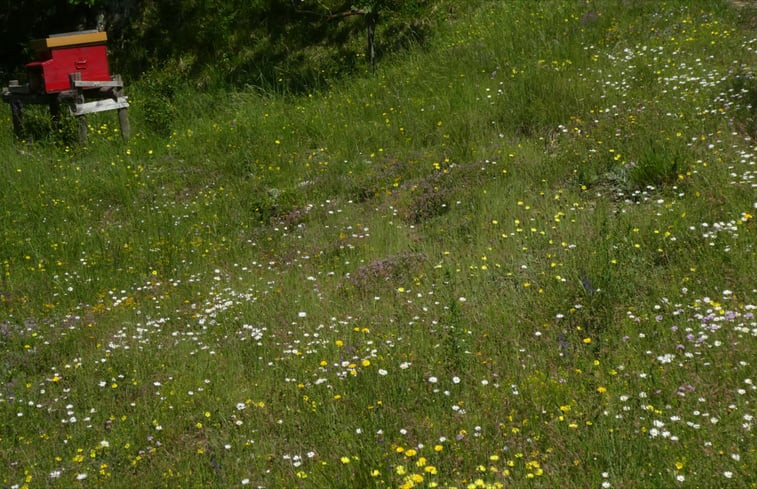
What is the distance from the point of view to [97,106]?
11.7 meters

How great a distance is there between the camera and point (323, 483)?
12.9 feet

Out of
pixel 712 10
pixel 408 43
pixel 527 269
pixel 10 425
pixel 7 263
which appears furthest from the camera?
pixel 408 43

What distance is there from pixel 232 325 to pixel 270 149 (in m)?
4.76

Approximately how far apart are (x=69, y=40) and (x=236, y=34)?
4.11 m

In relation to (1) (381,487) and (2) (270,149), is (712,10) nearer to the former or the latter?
(2) (270,149)

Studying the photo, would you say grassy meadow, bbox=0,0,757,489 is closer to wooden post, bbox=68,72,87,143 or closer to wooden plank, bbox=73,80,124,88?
wooden post, bbox=68,72,87,143

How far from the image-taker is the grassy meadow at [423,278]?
4121mm

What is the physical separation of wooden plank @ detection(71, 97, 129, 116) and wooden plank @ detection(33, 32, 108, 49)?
99 cm

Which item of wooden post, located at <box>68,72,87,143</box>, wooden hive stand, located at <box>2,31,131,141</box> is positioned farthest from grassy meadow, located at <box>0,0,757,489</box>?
wooden hive stand, located at <box>2,31,131,141</box>

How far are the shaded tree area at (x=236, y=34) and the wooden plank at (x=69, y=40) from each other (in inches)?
94.4

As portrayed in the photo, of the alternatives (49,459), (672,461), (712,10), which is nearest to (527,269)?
(672,461)

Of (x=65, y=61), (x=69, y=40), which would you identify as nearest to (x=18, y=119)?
(x=65, y=61)

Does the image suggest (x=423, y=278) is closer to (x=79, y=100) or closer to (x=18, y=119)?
(x=79, y=100)

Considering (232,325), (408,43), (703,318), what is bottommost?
(232,325)
